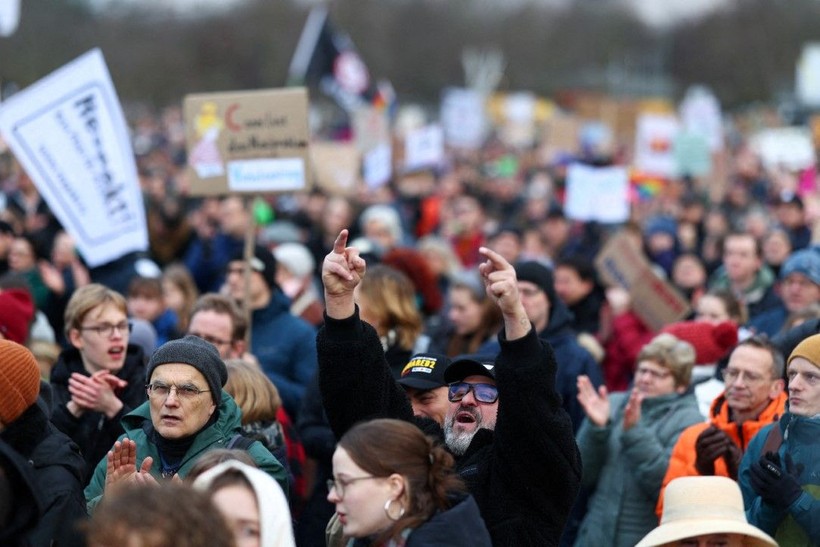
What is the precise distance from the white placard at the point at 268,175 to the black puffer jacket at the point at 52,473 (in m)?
4.07

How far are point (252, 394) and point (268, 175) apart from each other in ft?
9.89

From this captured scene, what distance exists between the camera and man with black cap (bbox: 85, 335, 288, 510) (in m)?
4.83

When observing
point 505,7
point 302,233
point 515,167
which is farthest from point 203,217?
point 505,7

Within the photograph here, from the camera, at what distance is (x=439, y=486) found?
12.8ft

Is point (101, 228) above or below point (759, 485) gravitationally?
above

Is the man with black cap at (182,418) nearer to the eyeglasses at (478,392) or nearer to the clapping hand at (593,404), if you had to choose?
the eyeglasses at (478,392)

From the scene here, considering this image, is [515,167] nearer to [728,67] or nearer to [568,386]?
[568,386]

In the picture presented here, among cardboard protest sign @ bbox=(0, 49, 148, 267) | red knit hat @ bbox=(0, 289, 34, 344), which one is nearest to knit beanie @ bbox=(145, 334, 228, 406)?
red knit hat @ bbox=(0, 289, 34, 344)

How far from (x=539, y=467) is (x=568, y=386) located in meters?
2.41

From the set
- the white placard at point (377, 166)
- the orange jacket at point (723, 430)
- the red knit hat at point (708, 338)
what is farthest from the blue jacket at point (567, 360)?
the white placard at point (377, 166)

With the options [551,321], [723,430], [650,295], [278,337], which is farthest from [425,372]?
[650,295]

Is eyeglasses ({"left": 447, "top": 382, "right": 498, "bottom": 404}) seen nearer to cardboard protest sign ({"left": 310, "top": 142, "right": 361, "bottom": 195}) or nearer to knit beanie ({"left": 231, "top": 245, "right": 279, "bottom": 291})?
knit beanie ({"left": 231, "top": 245, "right": 279, "bottom": 291})

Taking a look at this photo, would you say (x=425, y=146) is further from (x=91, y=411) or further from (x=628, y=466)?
(x=91, y=411)

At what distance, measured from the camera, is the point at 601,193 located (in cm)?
1359
